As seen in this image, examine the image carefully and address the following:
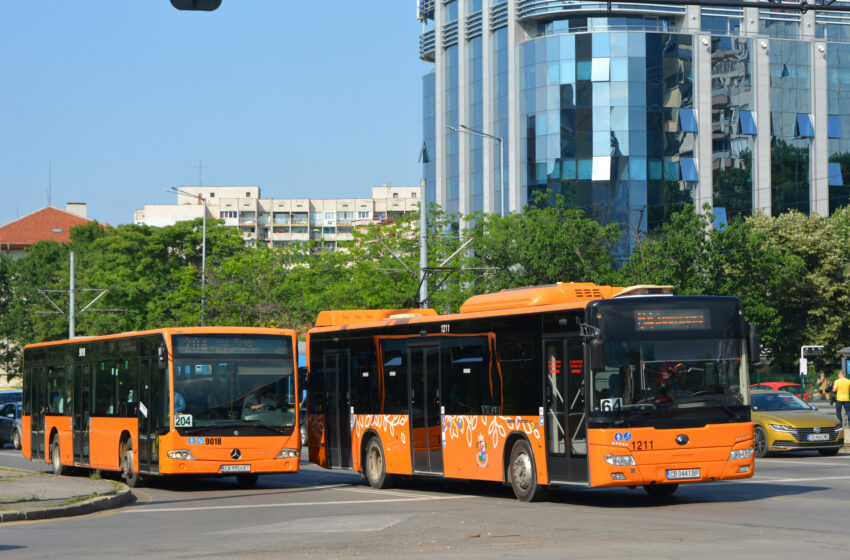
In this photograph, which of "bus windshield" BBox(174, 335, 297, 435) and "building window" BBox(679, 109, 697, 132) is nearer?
"bus windshield" BBox(174, 335, 297, 435)

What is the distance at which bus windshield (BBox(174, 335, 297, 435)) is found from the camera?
2047 centimetres

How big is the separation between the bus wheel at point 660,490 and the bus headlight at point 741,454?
1.37m

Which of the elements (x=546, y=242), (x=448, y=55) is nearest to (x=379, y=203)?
(x=448, y=55)

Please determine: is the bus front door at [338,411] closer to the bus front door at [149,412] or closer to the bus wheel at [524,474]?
the bus front door at [149,412]

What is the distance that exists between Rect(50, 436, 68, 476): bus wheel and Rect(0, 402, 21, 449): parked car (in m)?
14.7

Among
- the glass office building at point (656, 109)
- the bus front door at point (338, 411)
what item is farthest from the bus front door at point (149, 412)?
the glass office building at point (656, 109)

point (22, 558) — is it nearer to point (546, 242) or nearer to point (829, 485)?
point (829, 485)

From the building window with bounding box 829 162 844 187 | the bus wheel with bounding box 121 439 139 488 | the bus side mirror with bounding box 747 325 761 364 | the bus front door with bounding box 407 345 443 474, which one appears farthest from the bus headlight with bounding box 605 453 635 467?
the building window with bounding box 829 162 844 187

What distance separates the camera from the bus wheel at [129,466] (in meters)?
21.8

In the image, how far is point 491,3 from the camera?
80.9m

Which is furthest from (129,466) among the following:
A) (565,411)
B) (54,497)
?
(565,411)

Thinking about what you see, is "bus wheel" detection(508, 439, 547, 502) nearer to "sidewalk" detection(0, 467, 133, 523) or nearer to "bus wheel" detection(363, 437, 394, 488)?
"bus wheel" detection(363, 437, 394, 488)

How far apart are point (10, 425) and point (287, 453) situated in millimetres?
24076

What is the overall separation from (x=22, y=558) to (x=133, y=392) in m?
10.5
